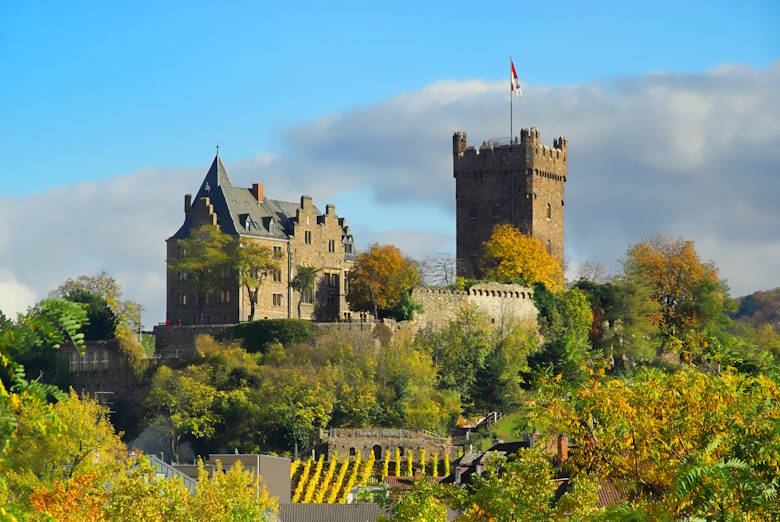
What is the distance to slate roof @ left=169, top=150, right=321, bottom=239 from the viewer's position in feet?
307

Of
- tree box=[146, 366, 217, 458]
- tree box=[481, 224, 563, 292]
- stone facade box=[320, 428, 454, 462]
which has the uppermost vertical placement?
tree box=[481, 224, 563, 292]

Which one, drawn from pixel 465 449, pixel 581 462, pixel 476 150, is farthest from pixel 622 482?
pixel 476 150

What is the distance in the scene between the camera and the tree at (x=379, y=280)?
90688mm

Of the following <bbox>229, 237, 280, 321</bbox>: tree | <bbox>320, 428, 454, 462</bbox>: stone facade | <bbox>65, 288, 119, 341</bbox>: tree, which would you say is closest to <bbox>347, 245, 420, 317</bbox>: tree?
<bbox>229, 237, 280, 321</bbox>: tree

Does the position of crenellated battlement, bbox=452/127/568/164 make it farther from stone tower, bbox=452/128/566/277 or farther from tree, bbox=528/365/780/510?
tree, bbox=528/365/780/510

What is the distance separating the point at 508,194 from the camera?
100 metres

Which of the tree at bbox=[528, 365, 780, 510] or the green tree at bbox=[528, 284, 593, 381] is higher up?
the green tree at bbox=[528, 284, 593, 381]

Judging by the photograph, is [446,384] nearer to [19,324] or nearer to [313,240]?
[313,240]

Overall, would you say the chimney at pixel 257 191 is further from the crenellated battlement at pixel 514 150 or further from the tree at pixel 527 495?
the tree at pixel 527 495

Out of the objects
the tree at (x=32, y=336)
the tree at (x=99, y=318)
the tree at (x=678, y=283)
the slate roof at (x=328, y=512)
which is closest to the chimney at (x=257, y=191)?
the tree at (x=99, y=318)

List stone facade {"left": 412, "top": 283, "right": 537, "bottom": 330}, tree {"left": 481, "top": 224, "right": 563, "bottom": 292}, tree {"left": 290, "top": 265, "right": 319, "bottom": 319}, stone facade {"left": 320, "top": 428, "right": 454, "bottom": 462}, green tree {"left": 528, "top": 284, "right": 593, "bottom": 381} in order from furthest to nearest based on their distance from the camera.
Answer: tree {"left": 481, "top": 224, "right": 563, "bottom": 292} < tree {"left": 290, "top": 265, "right": 319, "bottom": 319} < green tree {"left": 528, "top": 284, "right": 593, "bottom": 381} < stone facade {"left": 412, "top": 283, "right": 537, "bottom": 330} < stone facade {"left": 320, "top": 428, "right": 454, "bottom": 462}

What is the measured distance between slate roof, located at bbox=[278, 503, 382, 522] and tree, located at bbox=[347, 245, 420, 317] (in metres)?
29.8

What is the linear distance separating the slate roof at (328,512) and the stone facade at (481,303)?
3019cm

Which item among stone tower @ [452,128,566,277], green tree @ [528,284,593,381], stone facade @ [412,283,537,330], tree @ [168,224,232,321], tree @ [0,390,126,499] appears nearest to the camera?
tree @ [0,390,126,499]
